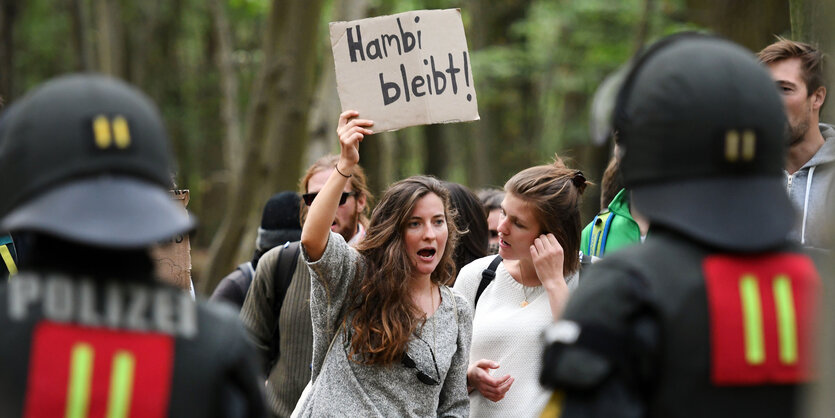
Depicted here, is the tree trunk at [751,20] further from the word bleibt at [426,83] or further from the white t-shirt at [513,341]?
the white t-shirt at [513,341]

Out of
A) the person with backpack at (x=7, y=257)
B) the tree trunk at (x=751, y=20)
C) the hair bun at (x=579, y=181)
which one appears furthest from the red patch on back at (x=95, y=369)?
the tree trunk at (x=751, y=20)

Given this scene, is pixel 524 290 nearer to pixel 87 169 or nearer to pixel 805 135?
pixel 805 135

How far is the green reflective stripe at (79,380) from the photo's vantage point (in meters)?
2.08

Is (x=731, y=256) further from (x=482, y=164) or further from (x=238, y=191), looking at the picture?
(x=482, y=164)

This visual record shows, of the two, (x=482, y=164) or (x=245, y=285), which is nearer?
(x=245, y=285)

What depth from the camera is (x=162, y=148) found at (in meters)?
2.24

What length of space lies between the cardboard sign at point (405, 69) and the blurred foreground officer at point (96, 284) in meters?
2.40

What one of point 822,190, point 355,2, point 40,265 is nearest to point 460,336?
point 822,190

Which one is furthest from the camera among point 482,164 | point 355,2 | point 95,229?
point 482,164

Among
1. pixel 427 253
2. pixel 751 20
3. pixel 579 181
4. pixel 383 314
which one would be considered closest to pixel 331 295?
pixel 383 314

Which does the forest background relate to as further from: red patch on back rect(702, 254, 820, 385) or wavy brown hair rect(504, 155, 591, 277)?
red patch on back rect(702, 254, 820, 385)

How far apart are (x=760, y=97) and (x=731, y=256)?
395 millimetres

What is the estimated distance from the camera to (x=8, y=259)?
3.94m

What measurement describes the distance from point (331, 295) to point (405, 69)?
1250 millimetres
